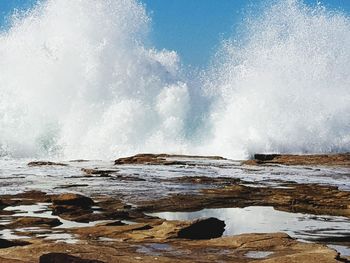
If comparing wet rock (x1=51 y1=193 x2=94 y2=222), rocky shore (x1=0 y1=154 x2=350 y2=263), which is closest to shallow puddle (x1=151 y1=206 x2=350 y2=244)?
rocky shore (x1=0 y1=154 x2=350 y2=263)

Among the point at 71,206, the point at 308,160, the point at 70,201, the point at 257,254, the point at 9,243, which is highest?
the point at 308,160

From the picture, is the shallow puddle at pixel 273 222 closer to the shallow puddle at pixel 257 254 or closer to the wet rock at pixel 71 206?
the wet rock at pixel 71 206

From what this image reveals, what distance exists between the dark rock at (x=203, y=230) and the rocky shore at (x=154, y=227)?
0.05 ft

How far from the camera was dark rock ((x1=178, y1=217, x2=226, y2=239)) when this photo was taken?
788cm

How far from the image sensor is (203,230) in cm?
810

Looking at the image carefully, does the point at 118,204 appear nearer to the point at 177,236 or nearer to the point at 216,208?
the point at 216,208

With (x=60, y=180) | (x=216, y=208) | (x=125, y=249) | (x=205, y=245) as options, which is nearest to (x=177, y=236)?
(x=205, y=245)

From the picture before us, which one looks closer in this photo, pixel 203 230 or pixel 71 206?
pixel 203 230

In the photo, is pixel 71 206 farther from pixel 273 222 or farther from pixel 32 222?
pixel 273 222

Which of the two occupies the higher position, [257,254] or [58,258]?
[58,258]

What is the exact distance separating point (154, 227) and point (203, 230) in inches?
31.8

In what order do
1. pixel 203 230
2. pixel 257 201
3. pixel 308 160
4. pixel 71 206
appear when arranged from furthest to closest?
1. pixel 308 160
2. pixel 257 201
3. pixel 71 206
4. pixel 203 230

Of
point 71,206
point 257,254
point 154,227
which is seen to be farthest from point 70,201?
point 257,254

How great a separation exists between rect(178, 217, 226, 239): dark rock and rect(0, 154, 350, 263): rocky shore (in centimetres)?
2
